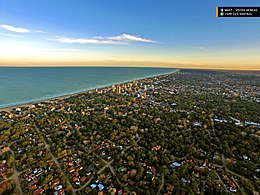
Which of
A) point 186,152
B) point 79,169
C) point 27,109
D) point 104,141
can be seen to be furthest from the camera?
point 27,109

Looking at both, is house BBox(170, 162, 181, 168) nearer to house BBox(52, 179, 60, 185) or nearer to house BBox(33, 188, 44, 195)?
house BBox(52, 179, 60, 185)

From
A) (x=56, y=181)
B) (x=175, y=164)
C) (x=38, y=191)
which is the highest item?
(x=56, y=181)

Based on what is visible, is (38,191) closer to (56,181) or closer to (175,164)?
(56,181)

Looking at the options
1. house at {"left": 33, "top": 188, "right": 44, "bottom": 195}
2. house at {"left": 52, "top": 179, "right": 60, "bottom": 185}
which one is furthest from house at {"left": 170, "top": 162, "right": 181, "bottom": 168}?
house at {"left": 33, "top": 188, "right": 44, "bottom": 195}

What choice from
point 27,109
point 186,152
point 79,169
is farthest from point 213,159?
point 27,109

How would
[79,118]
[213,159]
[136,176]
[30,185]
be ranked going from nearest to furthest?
[30,185] → [136,176] → [213,159] → [79,118]

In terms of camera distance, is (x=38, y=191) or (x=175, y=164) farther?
(x=175, y=164)

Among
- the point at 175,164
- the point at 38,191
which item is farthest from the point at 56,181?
the point at 175,164

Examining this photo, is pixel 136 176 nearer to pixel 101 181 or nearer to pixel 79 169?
pixel 101 181

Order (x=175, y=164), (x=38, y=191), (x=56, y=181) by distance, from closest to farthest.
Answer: (x=38, y=191), (x=56, y=181), (x=175, y=164)

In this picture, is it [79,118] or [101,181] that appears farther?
[79,118]

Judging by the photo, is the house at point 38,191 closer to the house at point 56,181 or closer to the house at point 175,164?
the house at point 56,181
